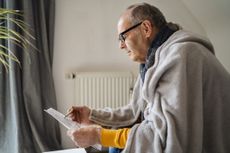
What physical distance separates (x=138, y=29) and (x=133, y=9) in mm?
86

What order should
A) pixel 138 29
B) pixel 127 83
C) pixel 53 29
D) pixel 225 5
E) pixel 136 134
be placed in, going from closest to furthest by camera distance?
pixel 136 134
pixel 138 29
pixel 225 5
pixel 53 29
pixel 127 83

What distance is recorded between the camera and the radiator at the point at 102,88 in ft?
7.60

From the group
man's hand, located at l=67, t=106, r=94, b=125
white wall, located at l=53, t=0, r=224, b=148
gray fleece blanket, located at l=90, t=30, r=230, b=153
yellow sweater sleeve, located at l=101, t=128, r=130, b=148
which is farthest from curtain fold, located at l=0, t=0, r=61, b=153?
gray fleece blanket, located at l=90, t=30, r=230, b=153

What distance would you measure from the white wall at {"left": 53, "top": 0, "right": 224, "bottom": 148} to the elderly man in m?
1.37

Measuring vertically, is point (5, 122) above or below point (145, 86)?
below

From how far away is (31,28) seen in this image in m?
2.10

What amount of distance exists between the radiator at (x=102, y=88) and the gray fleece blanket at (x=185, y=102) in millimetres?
1405

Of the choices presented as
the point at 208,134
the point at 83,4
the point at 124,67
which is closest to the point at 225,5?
the point at 124,67

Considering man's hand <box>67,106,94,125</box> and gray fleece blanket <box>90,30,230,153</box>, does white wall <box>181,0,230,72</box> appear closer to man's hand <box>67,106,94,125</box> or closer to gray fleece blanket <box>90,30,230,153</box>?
gray fleece blanket <box>90,30,230,153</box>

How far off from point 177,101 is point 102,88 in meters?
1.54

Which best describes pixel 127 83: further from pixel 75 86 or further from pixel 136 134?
pixel 136 134

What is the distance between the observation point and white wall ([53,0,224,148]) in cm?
234

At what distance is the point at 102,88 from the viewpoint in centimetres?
234

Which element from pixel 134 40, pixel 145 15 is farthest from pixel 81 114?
pixel 145 15
